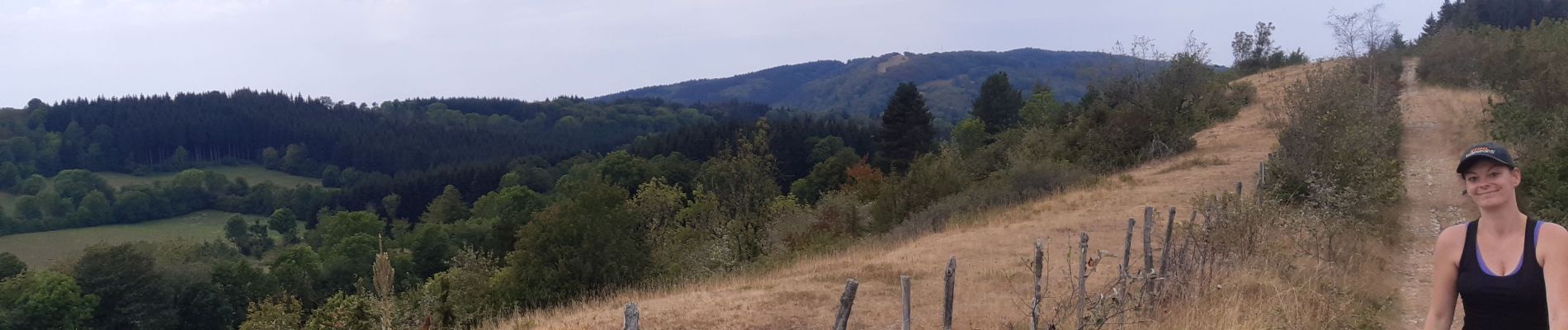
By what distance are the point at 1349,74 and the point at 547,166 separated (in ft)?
263

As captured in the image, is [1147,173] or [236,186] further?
[236,186]

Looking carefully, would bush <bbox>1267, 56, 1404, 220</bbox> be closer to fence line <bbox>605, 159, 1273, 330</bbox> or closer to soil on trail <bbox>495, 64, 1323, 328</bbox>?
soil on trail <bbox>495, 64, 1323, 328</bbox>

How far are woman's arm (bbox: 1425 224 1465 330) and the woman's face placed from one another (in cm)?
18

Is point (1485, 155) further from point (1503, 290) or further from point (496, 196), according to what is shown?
point (496, 196)

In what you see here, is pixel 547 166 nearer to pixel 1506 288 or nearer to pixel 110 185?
pixel 110 185

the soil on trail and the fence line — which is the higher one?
the fence line

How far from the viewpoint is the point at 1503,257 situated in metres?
2.89

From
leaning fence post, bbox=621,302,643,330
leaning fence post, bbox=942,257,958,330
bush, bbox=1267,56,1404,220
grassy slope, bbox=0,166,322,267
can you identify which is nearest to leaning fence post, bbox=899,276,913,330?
leaning fence post, bbox=942,257,958,330

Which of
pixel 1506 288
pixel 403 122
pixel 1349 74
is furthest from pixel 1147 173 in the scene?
pixel 403 122

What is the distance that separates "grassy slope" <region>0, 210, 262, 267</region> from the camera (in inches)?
2783

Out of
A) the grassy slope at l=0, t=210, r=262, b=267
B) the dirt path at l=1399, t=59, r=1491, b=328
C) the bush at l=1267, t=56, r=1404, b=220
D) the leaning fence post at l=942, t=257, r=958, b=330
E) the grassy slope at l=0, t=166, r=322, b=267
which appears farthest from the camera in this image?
the grassy slope at l=0, t=210, r=262, b=267

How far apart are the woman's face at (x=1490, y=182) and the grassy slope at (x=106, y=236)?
8727 centimetres

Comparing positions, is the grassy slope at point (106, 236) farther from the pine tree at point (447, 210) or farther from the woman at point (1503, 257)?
the woman at point (1503, 257)

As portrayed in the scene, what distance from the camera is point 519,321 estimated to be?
10.4 meters
